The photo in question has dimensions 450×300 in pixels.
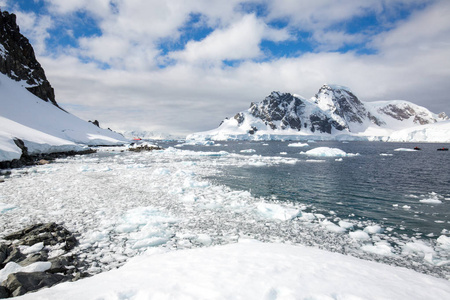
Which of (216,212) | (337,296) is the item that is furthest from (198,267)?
(216,212)

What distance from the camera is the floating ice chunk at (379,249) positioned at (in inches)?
247

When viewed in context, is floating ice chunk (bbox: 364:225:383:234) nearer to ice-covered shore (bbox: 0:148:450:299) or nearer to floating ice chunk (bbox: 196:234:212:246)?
ice-covered shore (bbox: 0:148:450:299)

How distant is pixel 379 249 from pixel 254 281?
5.13m

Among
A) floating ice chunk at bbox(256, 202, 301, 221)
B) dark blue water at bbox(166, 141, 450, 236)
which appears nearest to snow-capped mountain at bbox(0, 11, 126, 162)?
dark blue water at bbox(166, 141, 450, 236)

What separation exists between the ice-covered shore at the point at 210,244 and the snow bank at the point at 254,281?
0.02 meters

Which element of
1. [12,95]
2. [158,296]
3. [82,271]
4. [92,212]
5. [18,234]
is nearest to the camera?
[158,296]

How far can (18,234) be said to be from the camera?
22.0ft

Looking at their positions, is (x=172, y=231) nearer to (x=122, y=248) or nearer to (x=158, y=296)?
(x=122, y=248)

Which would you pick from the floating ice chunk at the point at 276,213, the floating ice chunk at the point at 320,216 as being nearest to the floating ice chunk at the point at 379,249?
the floating ice chunk at the point at 320,216

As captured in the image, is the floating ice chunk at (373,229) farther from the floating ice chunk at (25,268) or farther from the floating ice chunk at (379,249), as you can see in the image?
the floating ice chunk at (25,268)

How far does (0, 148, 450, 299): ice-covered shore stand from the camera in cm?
334

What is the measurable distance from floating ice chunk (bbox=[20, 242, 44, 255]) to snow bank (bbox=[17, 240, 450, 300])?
10.9ft

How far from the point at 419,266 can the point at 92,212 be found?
11.1 meters

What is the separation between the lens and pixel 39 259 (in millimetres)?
5301
